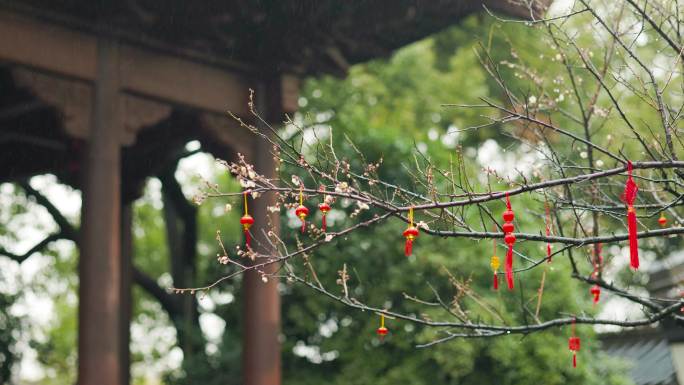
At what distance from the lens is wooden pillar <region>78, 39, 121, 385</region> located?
19.1 ft

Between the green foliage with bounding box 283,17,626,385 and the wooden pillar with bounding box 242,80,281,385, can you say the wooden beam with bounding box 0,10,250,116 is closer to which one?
the wooden pillar with bounding box 242,80,281,385

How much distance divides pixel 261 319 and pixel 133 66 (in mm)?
2175

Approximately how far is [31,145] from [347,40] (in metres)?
3.86

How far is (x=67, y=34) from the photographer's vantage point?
241 inches

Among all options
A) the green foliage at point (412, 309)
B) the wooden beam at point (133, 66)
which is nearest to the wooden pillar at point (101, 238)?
the wooden beam at point (133, 66)

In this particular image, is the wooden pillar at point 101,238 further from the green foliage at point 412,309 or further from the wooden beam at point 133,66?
the green foliage at point 412,309

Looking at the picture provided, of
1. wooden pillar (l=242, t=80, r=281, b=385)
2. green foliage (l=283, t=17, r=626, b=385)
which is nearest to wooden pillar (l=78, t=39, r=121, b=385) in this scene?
wooden pillar (l=242, t=80, r=281, b=385)

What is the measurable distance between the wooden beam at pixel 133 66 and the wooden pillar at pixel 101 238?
104 mm

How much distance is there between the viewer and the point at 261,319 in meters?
6.91

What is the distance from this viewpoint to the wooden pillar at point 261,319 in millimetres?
6816

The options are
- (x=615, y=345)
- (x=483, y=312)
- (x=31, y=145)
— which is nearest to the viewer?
(x=483, y=312)

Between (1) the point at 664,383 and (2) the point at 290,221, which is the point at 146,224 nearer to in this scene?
(2) the point at 290,221

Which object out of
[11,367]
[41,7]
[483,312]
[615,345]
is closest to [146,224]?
[11,367]

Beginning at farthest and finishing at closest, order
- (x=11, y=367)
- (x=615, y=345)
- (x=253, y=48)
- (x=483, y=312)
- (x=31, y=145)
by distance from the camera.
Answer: (x=615, y=345) < (x=11, y=367) < (x=31, y=145) < (x=483, y=312) < (x=253, y=48)
